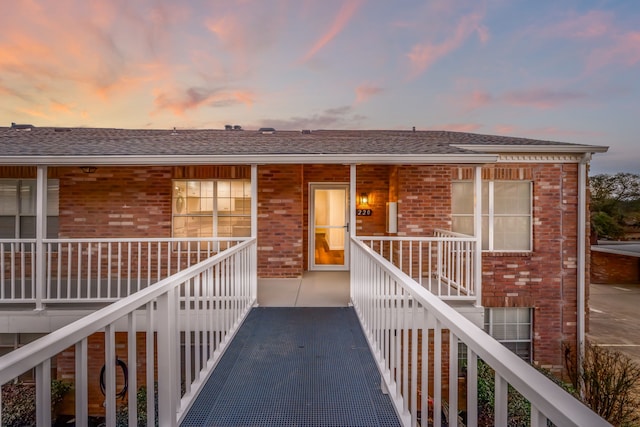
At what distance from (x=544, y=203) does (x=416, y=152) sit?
3.82m

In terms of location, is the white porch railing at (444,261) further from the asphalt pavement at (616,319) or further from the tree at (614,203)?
the tree at (614,203)

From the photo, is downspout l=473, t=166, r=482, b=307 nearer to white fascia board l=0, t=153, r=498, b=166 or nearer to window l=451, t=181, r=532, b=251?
white fascia board l=0, t=153, r=498, b=166

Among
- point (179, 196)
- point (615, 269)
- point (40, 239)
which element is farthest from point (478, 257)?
point (615, 269)

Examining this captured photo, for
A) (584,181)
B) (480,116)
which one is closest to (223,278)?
(584,181)

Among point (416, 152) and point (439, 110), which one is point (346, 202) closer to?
point (416, 152)

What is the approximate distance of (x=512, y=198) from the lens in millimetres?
7684

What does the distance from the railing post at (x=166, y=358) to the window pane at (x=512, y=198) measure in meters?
7.43

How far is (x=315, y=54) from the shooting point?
1075 centimetres

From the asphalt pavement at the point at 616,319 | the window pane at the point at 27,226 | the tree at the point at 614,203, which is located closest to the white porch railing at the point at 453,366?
the window pane at the point at 27,226

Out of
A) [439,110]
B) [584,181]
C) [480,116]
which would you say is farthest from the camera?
[480,116]

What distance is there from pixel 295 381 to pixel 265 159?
3521mm

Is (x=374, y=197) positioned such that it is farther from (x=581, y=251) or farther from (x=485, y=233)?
(x=581, y=251)

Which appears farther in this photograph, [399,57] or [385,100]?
[385,100]

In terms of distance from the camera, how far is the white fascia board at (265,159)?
555 centimetres
